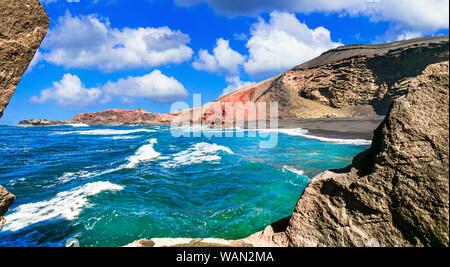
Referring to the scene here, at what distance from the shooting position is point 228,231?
15.5 feet

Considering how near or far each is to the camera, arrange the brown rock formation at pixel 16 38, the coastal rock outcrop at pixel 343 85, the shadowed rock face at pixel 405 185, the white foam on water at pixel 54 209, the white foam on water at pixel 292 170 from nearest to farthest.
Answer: the shadowed rock face at pixel 405 185
the brown rock formation at pixel 16 38
the white foam on water at pixel 54 209
the white foam on water at pixel 292 170
the coastal rock outcrop at pixel 343 85

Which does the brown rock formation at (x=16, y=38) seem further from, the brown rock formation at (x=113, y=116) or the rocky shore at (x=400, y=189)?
the brown rock formation at (x=113, y=116)

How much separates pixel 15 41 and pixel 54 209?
4.91 m

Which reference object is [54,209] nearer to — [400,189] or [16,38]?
[16,38]

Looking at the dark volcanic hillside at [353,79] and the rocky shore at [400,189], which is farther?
the dark volcanic hillside at [353,79]

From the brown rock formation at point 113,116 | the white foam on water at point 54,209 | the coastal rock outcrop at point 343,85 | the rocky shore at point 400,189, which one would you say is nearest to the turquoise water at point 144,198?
the white foam on water at point 54,209

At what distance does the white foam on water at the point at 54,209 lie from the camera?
208 inches

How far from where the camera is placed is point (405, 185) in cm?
230

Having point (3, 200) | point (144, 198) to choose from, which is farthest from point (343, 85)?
point (3, 200)

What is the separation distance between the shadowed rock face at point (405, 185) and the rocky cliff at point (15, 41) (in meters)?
4.26

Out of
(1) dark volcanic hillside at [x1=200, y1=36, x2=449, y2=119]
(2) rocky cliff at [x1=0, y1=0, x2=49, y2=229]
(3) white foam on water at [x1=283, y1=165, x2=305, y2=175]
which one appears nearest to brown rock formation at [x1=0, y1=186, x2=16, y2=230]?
(2) rocky cliff at [x1=0, y1=0, x2=49, y2=229]
